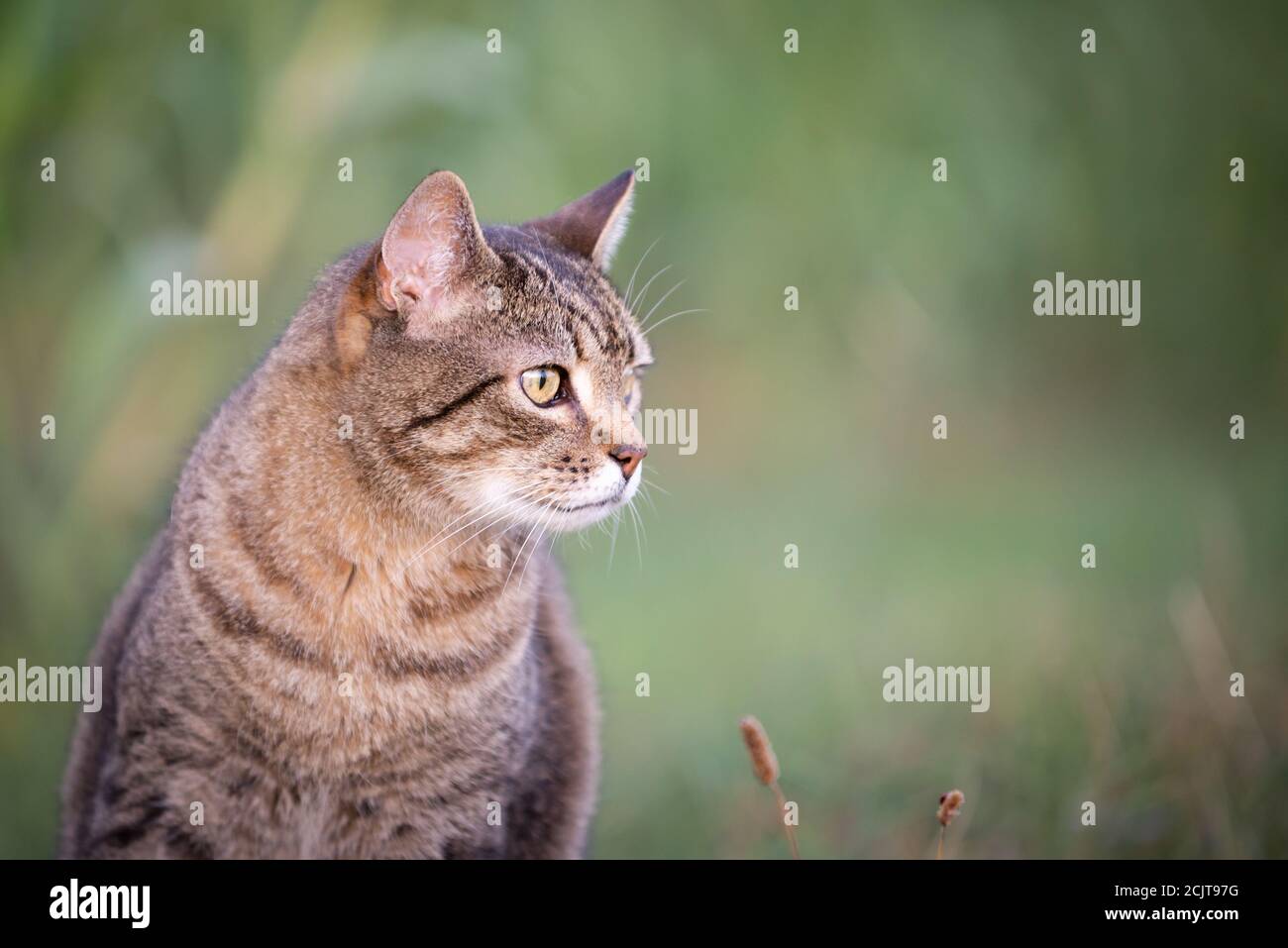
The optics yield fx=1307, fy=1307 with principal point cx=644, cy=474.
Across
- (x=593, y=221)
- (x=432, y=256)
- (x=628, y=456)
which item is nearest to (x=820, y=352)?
(x=593, y=221)

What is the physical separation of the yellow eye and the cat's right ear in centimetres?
16

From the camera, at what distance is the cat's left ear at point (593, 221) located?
243 cm

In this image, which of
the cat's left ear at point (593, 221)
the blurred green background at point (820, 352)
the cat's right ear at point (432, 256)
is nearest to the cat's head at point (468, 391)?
the cat's right ear at point (432, 256)

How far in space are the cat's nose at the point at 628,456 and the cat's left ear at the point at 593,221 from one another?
47cm

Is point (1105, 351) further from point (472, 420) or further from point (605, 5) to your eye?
point (472, 420)

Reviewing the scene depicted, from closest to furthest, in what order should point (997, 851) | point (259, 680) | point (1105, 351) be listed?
point (259, 680) → point (997, 851) → point (1105, 351)

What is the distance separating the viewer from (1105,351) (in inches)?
191

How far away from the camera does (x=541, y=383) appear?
84.8 inches

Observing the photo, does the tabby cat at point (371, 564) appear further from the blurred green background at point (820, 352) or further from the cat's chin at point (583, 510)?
the blurred green background at point (820, 352)

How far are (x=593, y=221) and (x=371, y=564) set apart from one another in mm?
775

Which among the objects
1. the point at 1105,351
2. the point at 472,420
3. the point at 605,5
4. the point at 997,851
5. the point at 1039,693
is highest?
the point at 605,5
